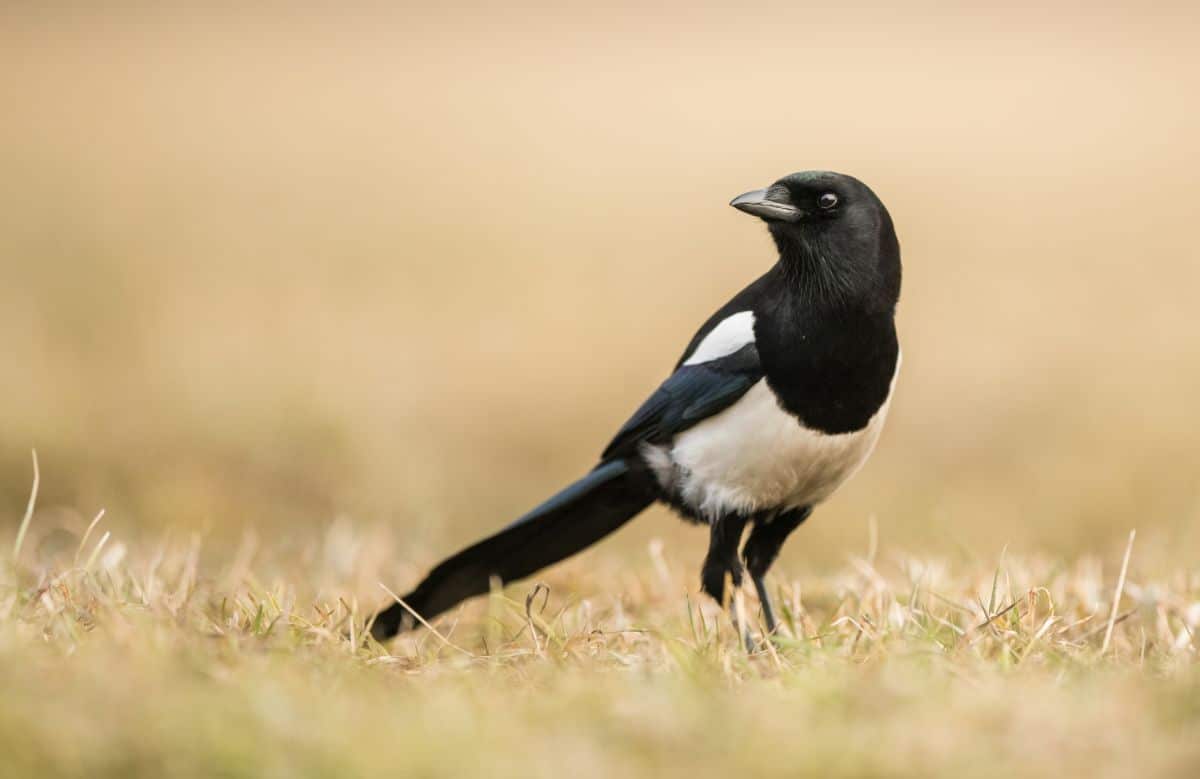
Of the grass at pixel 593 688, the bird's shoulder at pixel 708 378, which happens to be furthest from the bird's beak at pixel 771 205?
the grass at pixel 593 688

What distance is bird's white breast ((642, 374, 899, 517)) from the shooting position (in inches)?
132

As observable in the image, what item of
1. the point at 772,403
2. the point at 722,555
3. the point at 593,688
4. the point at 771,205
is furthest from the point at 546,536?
the point at 593,688

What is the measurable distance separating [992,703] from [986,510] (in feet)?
15.6

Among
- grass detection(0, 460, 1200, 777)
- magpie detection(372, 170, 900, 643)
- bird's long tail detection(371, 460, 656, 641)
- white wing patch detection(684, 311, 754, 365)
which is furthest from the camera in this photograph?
bird's long tail detection(371, 460, 656, 641)

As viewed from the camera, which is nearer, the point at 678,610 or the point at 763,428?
the point at 763,428

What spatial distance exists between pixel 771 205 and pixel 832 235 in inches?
6.4

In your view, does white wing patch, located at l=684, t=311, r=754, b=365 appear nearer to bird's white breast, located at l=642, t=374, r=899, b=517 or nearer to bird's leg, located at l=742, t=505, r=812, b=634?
bird's white breast, located at l=642, t=374, r=899, b=517

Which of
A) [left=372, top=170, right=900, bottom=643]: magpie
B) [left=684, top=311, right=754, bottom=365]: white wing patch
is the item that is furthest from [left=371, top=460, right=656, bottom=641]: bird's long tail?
[left=684, top=311, right=754, bottom=365]: white wing patch

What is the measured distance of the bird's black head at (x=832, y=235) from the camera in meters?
3.40

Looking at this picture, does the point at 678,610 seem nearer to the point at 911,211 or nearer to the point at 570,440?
the point at 570,440

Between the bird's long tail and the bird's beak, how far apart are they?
67 cm

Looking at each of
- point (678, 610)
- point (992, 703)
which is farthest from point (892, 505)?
point (992, 703)

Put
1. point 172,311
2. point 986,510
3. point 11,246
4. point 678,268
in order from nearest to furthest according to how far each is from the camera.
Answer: point 986,510
point 172,311
point 11,246
point 678,268

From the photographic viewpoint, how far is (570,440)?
746 centimetres
